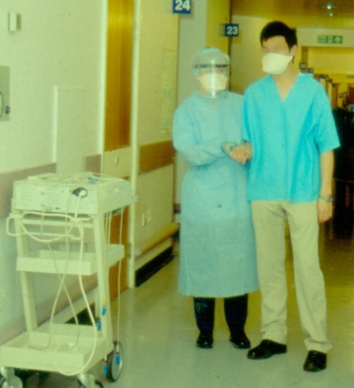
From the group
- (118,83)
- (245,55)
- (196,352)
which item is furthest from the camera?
(245,55)

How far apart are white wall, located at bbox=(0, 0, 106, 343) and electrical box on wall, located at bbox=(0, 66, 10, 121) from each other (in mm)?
28

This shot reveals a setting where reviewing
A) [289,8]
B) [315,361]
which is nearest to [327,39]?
[289,8]

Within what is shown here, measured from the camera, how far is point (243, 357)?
3.35m

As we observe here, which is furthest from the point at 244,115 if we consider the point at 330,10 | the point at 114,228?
the point at 330,10

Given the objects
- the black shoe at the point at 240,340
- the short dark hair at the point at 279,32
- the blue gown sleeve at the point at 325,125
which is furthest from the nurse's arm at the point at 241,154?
the black shoe at the point at 240,340

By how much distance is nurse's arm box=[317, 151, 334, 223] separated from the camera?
10.1 ft

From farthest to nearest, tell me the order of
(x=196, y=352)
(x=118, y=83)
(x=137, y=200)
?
(x=118, y=83) → (x=196, y=352) → (x=137, y=200)

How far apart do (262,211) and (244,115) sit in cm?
46

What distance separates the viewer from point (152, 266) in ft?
17.1

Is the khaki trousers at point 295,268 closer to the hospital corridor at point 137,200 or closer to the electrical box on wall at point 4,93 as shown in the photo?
the hospital corridor at point 137,200

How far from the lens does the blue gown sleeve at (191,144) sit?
3.20 metres

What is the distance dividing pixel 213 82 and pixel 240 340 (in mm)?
1321

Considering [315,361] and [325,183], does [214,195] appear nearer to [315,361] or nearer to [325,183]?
[325,183]

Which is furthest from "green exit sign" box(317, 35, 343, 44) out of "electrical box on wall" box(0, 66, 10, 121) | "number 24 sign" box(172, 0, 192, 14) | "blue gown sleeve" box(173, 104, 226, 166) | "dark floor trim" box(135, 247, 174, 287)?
"electrical box on wall" box(0, 66, 10, 121)
